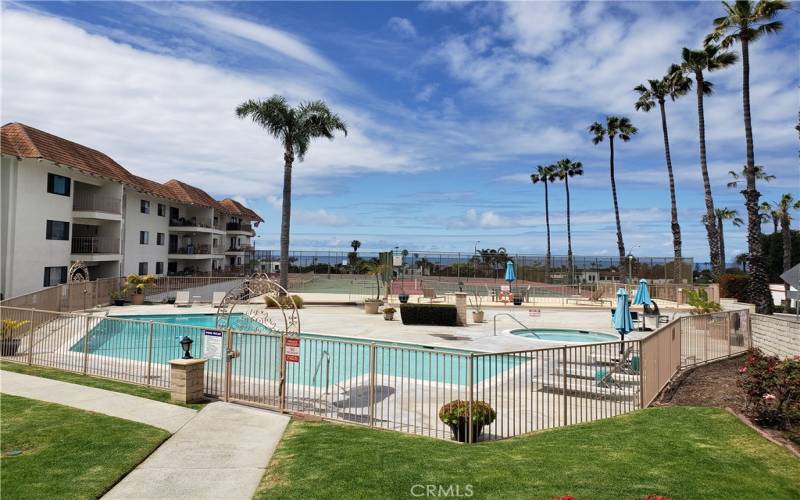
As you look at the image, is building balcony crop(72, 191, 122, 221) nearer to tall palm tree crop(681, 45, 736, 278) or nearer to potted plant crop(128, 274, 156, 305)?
potted plant crop(128, 274, 156, 305)

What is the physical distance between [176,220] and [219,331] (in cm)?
4199

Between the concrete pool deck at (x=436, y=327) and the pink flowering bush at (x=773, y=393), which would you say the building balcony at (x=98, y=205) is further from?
the pink flowering bush at (x=773, y=393)

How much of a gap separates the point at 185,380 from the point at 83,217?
28.1 metres

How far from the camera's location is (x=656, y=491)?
5719mm

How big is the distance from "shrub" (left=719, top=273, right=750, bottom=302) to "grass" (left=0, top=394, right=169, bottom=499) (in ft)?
111

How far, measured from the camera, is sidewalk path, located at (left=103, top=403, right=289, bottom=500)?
20.2ft

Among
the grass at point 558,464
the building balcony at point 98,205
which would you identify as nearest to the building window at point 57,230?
the building balcony at point 98,205

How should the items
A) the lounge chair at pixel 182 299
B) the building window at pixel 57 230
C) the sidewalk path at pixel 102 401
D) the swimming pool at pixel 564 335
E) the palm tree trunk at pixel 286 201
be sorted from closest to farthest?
1. the sidewalk path at pixel 102 401
2. the swimming pool at pixel 564 335
3. the building window at pixel 57 230
4. the lounge chair at pixel 182 299
5. the palm tree trunk at pixel 286 201

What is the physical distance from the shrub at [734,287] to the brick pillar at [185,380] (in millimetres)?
32187

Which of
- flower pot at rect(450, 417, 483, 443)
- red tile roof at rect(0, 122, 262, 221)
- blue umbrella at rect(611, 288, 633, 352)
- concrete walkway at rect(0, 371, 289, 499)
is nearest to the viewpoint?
concrete walkway at rect(0, 371, 289, 499)

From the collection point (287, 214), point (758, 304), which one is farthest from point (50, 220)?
point (758, 304)

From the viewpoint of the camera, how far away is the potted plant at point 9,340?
48.7ft

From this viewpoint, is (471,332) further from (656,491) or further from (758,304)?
(656,491)

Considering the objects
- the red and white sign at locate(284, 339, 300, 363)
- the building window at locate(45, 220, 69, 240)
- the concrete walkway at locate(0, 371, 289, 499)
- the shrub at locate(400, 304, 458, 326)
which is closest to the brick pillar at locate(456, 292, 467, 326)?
the shrub at locate(400, 304, 458, 326)
